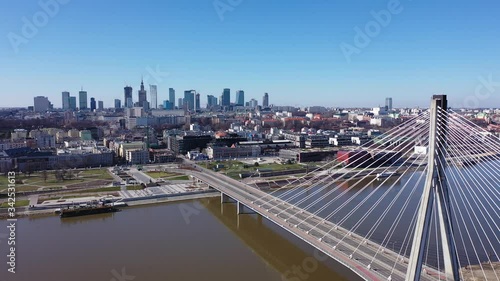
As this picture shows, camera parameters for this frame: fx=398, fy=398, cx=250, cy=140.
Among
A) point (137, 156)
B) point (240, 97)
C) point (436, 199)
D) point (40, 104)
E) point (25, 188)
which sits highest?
point (240, 97)

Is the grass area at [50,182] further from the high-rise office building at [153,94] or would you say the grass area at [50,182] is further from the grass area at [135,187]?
the high-rise office building at [153,94]

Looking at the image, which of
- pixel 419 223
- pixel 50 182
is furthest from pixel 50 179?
pixel 419 223

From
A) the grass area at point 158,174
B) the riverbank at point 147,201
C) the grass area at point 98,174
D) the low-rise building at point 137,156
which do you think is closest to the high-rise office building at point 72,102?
the low-rise building at point 137,156

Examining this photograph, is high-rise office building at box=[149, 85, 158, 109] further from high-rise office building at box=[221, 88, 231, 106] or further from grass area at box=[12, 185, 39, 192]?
grass area at box=[12, 185, 39, 192]

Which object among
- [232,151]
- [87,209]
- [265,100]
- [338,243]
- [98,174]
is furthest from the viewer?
[265,100]

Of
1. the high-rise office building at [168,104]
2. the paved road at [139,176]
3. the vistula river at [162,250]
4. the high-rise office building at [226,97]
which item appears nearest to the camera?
the vistula river at [162,250]

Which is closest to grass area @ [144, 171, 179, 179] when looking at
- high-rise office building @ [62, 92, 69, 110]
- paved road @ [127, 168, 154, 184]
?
paved road @ [127, 168, 154, 184]

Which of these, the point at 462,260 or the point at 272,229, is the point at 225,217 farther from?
the point at 462,260

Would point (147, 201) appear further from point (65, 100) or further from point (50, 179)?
point (65, 100)
